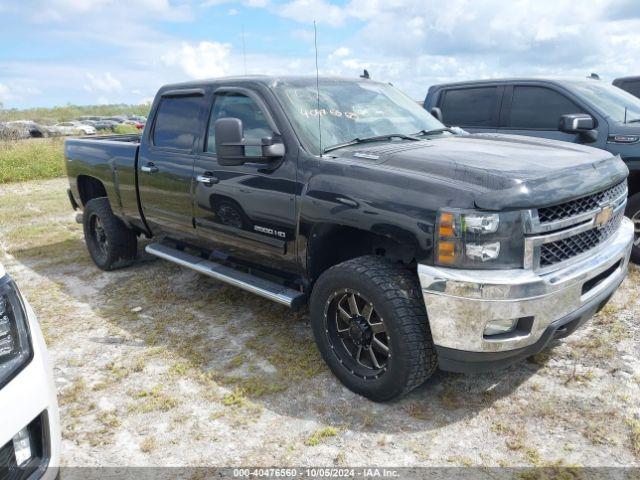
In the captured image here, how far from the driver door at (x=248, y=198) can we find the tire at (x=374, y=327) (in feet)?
1.72

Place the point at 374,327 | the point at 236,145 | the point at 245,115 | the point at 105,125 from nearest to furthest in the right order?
the point at 374,327 < the point at 236,145 < the point at 245,115 < the point at 105,125

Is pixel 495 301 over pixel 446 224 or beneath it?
beneath

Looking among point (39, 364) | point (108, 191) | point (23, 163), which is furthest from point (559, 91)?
point (23, 163)

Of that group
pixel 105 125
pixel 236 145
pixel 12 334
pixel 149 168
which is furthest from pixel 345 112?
pixel 105 125

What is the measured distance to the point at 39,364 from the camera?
2.05m

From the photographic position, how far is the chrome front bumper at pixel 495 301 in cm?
257

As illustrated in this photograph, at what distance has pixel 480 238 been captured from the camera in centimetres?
258

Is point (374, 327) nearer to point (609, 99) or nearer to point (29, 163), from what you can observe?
point (609, 99)

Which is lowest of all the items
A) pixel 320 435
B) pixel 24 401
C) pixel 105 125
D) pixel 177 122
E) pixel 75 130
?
pixel 320 435

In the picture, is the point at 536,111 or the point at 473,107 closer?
the point at 536,111

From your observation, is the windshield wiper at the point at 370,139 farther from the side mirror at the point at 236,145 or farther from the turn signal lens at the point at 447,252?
the turn signal lens at the point at 447,252

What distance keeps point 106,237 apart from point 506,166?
4.33m

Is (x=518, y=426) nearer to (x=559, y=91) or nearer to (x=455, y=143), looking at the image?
(x=455, y=143)

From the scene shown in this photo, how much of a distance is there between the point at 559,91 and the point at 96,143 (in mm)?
4937
